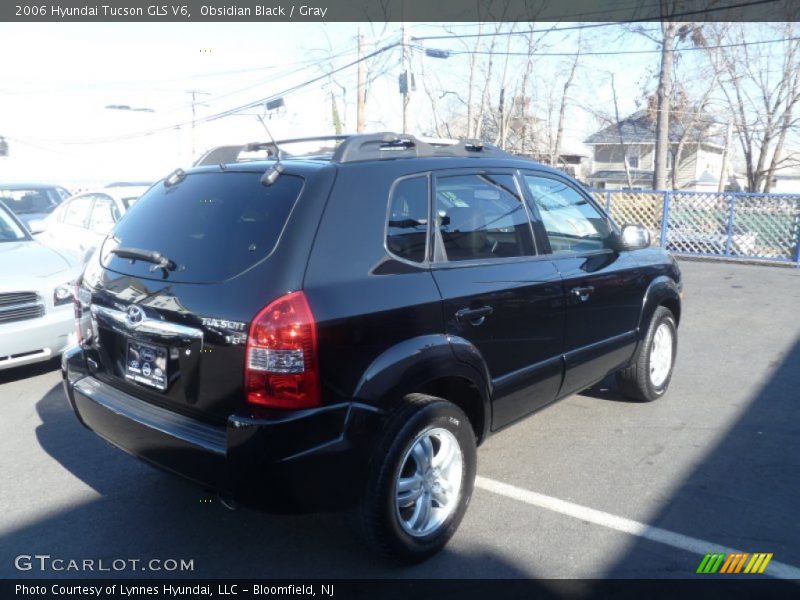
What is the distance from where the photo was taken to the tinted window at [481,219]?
3590mm

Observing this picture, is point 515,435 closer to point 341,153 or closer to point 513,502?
point 513,502

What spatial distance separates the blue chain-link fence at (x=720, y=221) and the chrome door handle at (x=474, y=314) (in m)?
14.2

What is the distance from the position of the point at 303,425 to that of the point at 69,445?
2.63m

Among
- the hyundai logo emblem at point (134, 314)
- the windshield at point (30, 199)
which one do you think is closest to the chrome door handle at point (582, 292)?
the hyundai logo emblem at point (134, 314)

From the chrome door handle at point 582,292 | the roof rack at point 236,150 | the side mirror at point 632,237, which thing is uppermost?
the roof rack at point 236,150

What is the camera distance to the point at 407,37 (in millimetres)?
18812

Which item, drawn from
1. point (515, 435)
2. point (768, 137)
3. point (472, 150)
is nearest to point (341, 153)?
point (472, 150)

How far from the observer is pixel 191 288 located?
2.97m

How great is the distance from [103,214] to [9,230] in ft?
8.30

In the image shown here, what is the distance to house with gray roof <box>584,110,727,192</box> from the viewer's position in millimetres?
44656

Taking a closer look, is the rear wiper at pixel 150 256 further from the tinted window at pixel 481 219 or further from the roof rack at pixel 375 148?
the tinted window at pixel 481 219

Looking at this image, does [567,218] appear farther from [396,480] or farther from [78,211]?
[78,211]

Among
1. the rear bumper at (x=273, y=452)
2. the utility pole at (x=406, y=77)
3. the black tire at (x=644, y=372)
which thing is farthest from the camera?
the utility pole at (x=406, y=77)

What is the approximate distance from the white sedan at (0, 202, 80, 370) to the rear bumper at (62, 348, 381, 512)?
10.5 ft
